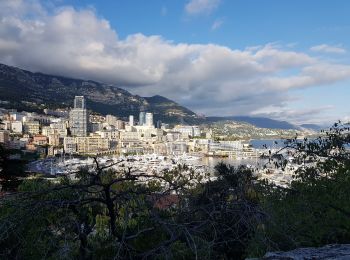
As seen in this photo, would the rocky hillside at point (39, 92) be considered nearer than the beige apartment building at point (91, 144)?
No

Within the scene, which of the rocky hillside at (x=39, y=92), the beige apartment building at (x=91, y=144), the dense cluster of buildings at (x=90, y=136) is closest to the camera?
the dense cluster of buildings at (x=90, y=136)

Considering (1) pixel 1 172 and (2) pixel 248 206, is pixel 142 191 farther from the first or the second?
(1) pixel 1 172

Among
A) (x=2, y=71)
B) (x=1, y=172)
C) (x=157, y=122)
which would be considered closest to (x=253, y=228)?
(x=1, y=172)

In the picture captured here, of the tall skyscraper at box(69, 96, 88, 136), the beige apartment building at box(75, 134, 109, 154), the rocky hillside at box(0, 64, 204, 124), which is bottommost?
the beige apartment building at box(75, 134, 109, 154)

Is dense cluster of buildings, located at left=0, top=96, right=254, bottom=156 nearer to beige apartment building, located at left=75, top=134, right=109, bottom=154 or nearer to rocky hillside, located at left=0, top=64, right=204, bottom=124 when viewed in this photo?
beige apartment building, located at left=75, top=134, right=109, bottom=154

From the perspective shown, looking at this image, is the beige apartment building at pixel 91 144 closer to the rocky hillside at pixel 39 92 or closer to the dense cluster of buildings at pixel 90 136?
the dense cluster of buildings at pixel 90 136

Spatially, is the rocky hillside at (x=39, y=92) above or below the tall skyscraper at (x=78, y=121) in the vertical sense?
above

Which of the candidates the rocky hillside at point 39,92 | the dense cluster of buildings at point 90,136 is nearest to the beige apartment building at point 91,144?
the dense cluster of buildings at point 90,136

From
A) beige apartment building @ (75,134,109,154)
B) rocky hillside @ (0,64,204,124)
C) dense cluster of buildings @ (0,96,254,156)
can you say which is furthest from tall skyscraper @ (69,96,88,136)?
beige apartment building @ (75,134,109,154)
